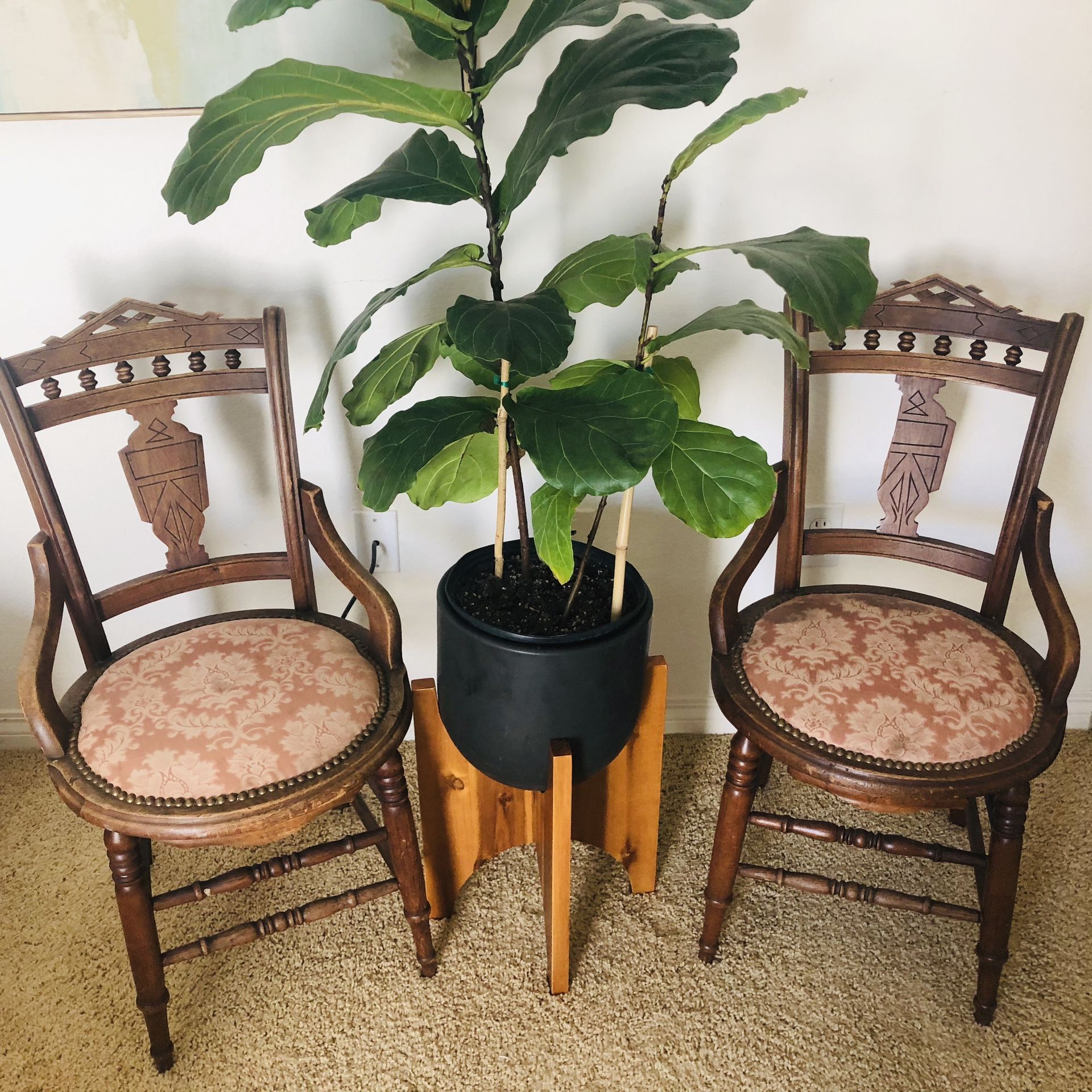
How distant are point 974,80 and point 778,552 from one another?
80 centimetres

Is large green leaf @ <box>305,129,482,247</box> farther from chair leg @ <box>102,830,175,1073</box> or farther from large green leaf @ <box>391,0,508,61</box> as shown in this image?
chair leg @ <box>102,830,175,1073</box>

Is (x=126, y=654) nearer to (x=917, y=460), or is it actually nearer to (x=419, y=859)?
(x=419, y=859)

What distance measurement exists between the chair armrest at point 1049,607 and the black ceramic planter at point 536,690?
22.5 inches

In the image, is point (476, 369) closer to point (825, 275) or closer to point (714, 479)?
point (714, 479)

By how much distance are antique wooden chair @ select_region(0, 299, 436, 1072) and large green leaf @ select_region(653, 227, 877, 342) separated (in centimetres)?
71

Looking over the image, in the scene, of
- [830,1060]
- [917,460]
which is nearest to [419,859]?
[830,1060]

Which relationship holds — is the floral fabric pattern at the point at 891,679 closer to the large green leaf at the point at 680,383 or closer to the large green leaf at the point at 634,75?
the large green leaf at the point at 680,383

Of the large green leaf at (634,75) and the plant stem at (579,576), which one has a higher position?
the large green leaf at (634,75)

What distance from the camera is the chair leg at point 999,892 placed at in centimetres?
123

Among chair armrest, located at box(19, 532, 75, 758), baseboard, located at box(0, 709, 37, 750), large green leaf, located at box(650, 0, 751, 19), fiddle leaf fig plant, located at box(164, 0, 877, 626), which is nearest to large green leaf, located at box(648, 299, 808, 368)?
fiddle leaf fig plant, located at box(164, 0, 877, 626)

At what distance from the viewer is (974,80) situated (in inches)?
54.4

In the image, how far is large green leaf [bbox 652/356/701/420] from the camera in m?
1.23

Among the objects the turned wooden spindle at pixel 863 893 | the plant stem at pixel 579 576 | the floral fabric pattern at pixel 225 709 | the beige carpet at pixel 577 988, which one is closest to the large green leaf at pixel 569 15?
the plant stem at pixel 579 576

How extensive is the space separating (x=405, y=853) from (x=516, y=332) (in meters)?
0.80
